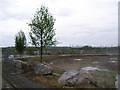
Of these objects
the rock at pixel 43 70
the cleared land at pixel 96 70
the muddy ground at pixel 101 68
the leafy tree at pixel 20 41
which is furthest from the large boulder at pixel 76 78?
the leafy tree at pixel 20 41

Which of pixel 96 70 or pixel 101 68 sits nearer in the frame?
pixel 96 70

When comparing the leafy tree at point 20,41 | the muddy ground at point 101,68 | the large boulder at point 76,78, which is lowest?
the muddy ground at point 101,68

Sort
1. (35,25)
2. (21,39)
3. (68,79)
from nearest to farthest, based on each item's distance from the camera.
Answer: (68,79) → (35,25) → (21,39)

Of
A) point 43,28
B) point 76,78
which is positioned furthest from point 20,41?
point 76,78

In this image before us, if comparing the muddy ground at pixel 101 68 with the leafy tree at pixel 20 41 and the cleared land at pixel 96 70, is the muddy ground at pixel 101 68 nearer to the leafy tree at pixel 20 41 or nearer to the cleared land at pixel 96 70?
the cleared land at pixel 96 70

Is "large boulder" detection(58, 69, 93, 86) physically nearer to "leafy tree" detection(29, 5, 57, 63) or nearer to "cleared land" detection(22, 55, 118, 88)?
"cleared land" detection(22, 55, 118, 88)

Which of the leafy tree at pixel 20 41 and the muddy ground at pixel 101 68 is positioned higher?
the leafy tree at pixel 20 41

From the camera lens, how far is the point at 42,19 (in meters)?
20.1

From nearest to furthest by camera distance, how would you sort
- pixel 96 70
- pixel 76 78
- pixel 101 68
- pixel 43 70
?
pixel 76 78 → pixel 43 70 → pixel 96 70 → pixel 101 68

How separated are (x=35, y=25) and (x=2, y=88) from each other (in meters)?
10.1

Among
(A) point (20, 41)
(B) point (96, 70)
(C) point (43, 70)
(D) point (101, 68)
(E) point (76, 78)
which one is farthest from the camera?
(A) point (20, 41)

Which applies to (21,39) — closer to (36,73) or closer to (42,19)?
(42,19)

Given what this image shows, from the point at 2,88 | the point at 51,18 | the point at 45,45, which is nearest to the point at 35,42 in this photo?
the point at 45,45

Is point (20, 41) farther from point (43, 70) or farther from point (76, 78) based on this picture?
point (76, 78)
